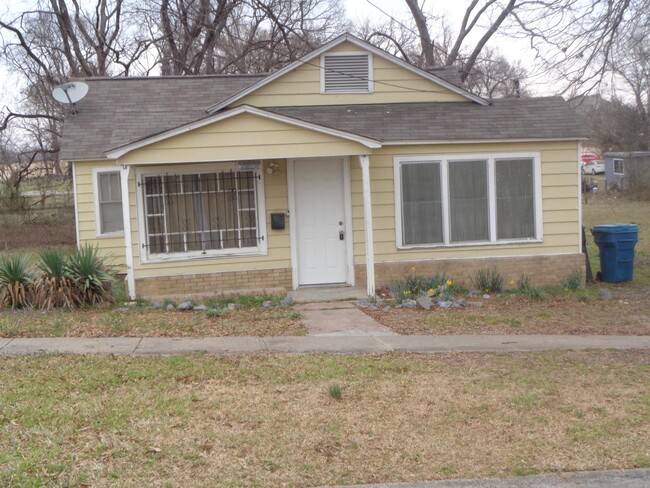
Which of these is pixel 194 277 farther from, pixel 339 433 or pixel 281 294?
pixel 339 433

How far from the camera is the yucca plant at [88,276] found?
1223 centimetres

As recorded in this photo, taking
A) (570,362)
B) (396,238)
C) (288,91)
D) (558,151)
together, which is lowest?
(570,362)

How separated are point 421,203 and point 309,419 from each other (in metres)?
7.98

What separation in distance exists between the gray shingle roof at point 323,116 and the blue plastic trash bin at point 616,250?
87.3 inches

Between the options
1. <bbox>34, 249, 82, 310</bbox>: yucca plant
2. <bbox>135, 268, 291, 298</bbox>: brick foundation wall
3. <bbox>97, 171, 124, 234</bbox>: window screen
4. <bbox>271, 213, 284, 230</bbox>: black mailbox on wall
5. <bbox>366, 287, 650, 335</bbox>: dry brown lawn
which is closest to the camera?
<bbox>366, 287, 650, 335</bbox>: dry brown lawn

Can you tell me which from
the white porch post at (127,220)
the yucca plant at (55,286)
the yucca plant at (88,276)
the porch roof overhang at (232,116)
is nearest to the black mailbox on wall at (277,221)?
the porch roof overhang at (232,116)

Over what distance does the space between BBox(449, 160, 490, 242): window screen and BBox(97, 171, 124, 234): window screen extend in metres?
6.85

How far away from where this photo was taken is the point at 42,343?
374 inches

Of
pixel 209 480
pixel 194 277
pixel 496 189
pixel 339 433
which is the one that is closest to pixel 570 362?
pixel 339 433

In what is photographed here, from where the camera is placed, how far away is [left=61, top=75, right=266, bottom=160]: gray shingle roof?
1476 cm

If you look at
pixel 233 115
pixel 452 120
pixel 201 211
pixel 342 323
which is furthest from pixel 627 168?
pixel 342 323

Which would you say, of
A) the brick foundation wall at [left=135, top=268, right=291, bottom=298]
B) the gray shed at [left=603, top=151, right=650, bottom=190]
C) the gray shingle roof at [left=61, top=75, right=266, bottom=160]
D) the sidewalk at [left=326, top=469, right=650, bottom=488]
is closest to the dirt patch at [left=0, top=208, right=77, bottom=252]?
the gray shingle roof at [left=61, top=75, right=266, bottom=160]

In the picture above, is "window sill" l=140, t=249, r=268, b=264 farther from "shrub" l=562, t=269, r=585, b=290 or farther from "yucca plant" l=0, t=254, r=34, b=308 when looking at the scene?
"shrub" l=562, t=269, r=585, b=290

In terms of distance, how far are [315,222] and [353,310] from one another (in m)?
2.41
